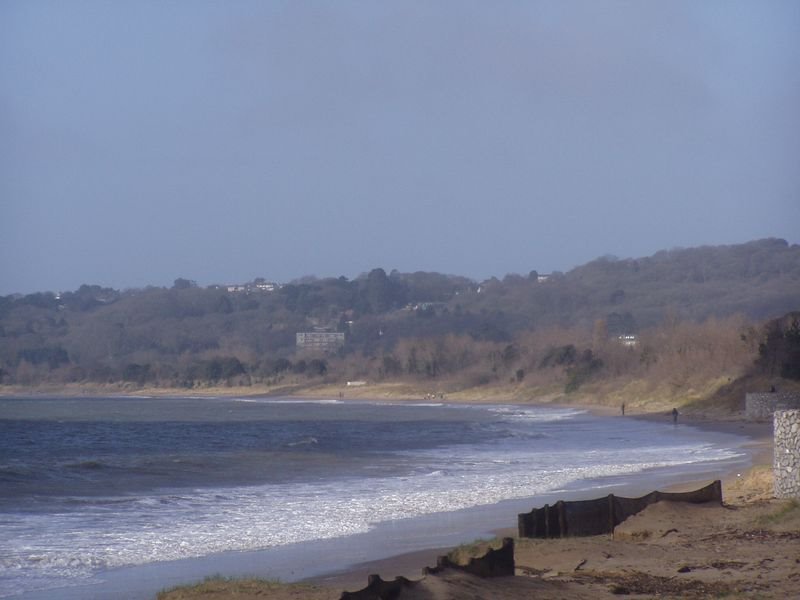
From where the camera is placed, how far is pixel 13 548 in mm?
17422

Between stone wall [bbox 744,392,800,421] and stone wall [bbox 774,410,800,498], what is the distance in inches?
1412

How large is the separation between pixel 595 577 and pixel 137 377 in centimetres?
16634

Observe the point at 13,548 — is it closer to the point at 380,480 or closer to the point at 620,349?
the point at 380,480

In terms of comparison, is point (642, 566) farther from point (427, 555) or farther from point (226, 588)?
point (226, 588)

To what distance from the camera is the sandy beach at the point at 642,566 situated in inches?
454

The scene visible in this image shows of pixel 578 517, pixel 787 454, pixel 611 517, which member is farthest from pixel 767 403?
pixel 578 517

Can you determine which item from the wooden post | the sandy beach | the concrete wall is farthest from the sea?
the wooden post

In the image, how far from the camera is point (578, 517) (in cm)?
1625

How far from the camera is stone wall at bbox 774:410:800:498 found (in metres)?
18.3

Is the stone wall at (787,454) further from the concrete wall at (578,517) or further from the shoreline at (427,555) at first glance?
the concrete wall at (578,517)

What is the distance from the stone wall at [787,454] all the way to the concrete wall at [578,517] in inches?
100

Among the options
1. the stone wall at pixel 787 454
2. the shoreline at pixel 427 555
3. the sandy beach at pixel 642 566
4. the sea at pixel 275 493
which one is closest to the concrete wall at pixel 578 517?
the sandy beach at pixel 642 566

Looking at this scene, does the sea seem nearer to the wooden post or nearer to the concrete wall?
the concrete wall

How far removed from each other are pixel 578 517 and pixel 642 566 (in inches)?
116
